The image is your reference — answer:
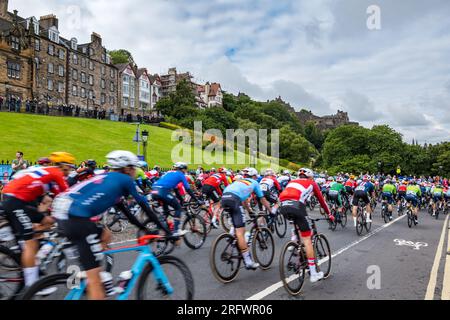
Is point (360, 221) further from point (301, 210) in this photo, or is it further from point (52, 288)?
point (52, 288)

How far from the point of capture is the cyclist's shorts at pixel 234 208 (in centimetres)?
644

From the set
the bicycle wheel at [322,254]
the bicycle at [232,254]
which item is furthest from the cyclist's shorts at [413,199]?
the bicycle at [232,254]

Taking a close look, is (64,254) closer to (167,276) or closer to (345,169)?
(167,276)

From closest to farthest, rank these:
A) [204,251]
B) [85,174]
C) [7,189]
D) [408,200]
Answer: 1. [7,189]
2. [204,251]
3. [85,174]
4. [408,200]

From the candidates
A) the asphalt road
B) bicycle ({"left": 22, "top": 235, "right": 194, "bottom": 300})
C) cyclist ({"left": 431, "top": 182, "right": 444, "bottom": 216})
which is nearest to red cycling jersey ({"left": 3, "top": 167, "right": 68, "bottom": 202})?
bicycle ({"left": 22, "top": 235, "right": 194, "bottom": 300})

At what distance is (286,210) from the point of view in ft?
20.0

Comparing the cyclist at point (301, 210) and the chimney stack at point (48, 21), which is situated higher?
the chimney stack at point (48, 21)

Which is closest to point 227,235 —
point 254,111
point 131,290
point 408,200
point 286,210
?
point 286,210

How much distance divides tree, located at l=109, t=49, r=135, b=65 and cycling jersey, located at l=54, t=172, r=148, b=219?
291 feet

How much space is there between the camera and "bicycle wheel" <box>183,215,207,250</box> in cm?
851

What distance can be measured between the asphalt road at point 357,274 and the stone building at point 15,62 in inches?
1614

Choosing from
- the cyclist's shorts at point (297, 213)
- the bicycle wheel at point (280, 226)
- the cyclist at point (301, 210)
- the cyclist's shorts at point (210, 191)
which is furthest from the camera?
the cyclist's shorts at point (210, 191)

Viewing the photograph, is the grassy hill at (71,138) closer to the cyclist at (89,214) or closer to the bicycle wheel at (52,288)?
the cyclist at (89,214)
